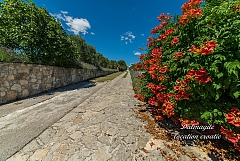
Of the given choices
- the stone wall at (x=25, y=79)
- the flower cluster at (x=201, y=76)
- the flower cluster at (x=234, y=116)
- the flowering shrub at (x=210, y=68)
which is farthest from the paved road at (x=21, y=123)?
the flower cluster at (x=234, y=116)

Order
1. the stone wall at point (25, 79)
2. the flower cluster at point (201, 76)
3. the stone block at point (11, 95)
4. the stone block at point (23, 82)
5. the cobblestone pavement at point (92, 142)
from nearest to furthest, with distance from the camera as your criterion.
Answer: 1. the flower cluster at point (201, 76)
2. the cobblestone pavement at point (92, 142)
3. the stone wall at point (25, 79)
4. the stone block at point (11, 95)
5. the stone block at point (23, 82)

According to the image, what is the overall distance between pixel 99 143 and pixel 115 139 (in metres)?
0.35

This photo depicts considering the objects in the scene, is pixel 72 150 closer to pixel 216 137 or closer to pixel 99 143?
pixel 99 143

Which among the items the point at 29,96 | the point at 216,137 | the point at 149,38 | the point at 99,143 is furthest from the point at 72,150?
the point at 29,96

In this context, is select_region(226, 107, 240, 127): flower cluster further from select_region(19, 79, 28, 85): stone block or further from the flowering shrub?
select_region(19, 79, 28, 85): stone block

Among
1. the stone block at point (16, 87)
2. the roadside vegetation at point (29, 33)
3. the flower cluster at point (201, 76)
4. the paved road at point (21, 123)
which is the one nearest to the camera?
the flower cluster at point (201, 76)

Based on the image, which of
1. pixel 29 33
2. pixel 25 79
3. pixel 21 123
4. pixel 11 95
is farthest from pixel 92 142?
pixel 29 33

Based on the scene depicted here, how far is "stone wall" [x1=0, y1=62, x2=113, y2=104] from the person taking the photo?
4.38 m

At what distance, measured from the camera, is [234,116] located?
4.77 ft

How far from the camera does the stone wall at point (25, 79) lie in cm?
438

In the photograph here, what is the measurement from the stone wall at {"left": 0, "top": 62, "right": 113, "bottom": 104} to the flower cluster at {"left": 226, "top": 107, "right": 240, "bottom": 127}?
22.0ft

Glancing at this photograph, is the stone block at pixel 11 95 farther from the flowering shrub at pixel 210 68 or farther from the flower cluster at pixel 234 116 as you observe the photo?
the flower cluster at pixel 234 116

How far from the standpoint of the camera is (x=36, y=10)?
253 inches

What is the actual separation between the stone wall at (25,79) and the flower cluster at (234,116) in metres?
6.70
